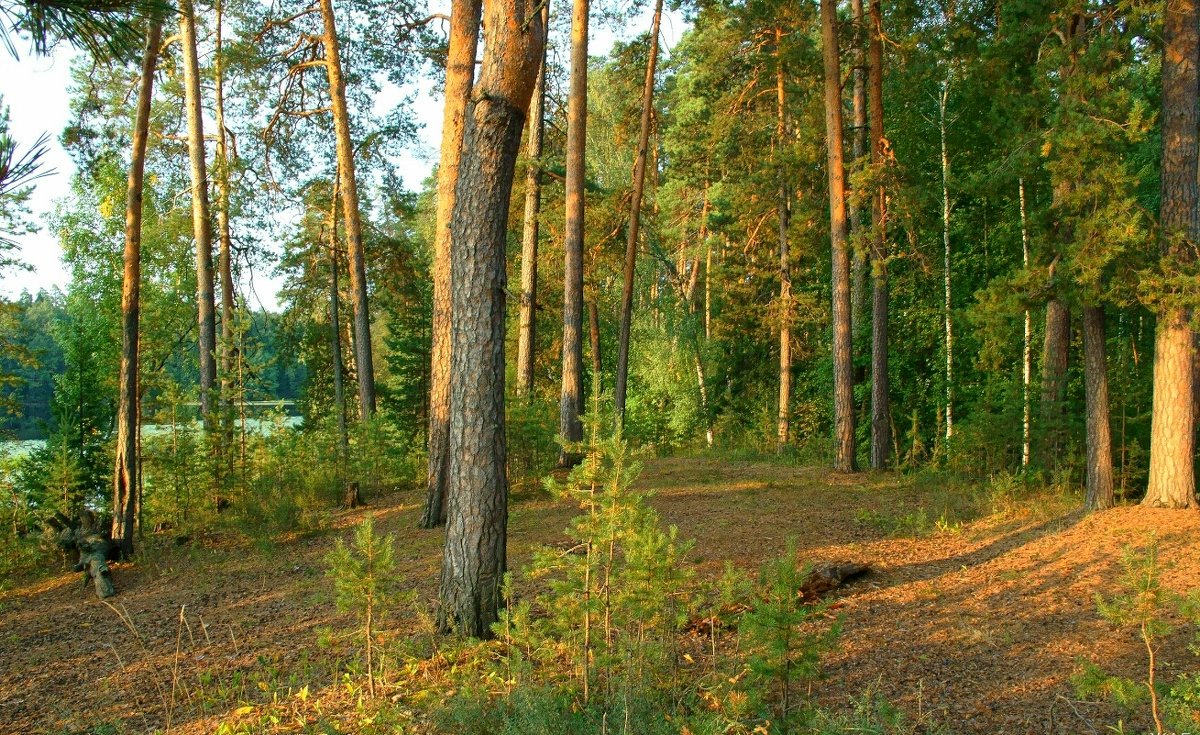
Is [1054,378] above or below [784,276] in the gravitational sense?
below

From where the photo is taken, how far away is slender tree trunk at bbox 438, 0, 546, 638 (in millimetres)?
5191

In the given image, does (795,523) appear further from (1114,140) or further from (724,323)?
(724,323)

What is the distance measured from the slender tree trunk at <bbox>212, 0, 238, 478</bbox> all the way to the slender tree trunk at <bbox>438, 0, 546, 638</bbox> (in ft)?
21.2

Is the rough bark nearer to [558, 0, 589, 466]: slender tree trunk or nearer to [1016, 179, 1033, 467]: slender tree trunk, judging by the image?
[1016, 179, 1033, 467]: slender tree trunk

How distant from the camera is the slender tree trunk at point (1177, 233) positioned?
790cm

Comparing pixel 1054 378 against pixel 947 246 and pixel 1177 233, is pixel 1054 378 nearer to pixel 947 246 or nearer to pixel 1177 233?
pixel 1177 233

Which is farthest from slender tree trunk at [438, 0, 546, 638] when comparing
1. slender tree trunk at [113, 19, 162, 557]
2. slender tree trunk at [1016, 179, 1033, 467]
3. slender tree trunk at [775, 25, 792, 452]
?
slender tree trunk at [775, 25, 792, 452]

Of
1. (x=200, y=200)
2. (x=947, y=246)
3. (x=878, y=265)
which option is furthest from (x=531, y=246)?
(x=947, y=246)

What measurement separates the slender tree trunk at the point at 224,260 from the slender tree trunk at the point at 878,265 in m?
9.40

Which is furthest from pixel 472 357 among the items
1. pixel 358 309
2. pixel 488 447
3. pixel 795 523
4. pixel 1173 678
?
pixel 358 309

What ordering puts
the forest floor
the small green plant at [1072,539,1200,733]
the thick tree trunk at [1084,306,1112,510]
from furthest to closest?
1. the thick tree trunk at [1084,306,1112,510]
2. the forest floor
3. the small green plant at [1072,539,1200,733]

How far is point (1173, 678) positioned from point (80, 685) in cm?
656

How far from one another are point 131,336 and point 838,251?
386 inches

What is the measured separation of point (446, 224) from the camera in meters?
9.40
